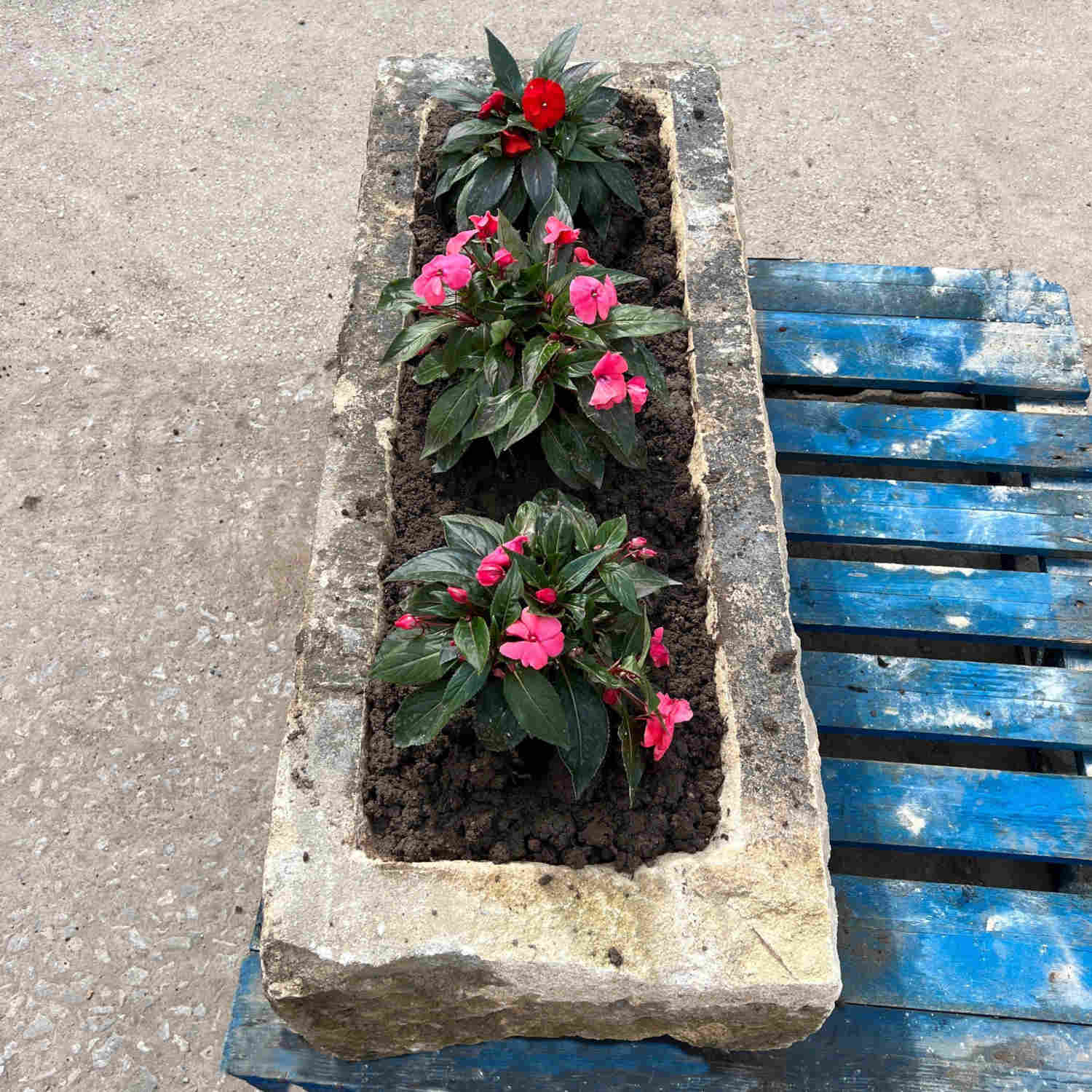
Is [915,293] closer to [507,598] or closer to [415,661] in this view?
[507,598]

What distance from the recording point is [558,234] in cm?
229

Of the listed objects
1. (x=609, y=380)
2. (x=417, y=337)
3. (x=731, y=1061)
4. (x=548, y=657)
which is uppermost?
(x=417, y=337)

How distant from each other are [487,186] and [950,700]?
168 cm

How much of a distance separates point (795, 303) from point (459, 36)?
2507 millimetres

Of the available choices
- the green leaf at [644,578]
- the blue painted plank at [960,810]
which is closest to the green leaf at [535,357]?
the green leaf at [644,578]

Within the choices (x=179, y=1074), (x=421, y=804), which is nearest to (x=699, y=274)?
(x=421, y=804)

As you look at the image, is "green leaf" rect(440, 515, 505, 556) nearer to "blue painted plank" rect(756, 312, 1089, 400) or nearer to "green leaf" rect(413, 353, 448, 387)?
"green leaf" rect(413, 353, 448, 387)

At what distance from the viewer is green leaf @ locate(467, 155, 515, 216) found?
2.65m

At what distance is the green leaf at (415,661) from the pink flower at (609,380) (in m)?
0.55

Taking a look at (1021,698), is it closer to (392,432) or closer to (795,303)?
(795,303)

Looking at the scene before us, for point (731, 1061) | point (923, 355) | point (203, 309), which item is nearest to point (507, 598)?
point (731, 1061)

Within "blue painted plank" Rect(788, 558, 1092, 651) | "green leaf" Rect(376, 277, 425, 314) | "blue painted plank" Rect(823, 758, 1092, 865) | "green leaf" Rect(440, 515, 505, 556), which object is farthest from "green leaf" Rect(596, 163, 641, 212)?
"blue painted plank" Rect(823, 758, 1092, 865)

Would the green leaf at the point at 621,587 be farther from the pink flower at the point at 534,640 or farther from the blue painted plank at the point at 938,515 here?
the blue painted plank at the point at 938,515

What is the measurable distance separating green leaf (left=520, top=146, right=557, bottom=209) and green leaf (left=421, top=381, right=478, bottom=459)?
0.63 meters
